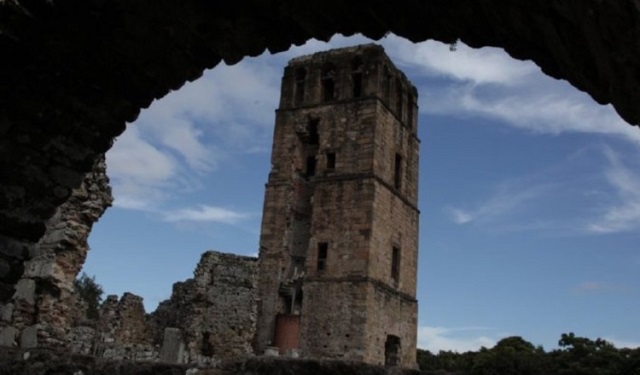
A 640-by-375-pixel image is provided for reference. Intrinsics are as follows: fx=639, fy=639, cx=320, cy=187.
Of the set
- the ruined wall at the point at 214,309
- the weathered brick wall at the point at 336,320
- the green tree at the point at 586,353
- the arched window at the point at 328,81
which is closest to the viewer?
the ruined wall at the point at 214,309

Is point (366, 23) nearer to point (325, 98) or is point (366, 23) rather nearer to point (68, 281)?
point (68, 281)

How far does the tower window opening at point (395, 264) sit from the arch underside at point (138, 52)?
20.2 metres

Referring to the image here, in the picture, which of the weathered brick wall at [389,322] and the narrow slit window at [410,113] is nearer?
the weathered brick wall at [389,322]

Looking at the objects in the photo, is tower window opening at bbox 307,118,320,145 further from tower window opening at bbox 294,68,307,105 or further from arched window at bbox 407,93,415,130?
arched window at bbox 407,93,415,130

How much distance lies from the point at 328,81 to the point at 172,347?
16.1 m

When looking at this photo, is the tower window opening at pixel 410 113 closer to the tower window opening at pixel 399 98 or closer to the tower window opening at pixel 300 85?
the tower window opening at pixel 399 98

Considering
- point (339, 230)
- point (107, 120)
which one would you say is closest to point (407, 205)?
point (339, 230)

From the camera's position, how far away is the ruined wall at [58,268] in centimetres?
792

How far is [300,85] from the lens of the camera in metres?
26.9

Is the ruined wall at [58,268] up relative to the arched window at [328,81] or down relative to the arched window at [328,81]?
down

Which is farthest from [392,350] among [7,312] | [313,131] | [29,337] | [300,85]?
[7,312]

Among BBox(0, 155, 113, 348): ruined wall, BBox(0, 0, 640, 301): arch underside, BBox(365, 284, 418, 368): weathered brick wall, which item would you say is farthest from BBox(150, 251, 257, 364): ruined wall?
BBox(0, 0, 640, 301): arch underside

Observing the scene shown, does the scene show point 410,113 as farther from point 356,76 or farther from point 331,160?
point 331,160

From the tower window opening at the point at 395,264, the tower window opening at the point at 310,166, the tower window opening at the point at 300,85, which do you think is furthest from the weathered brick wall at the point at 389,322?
the tower window opening at the point at 300,85
